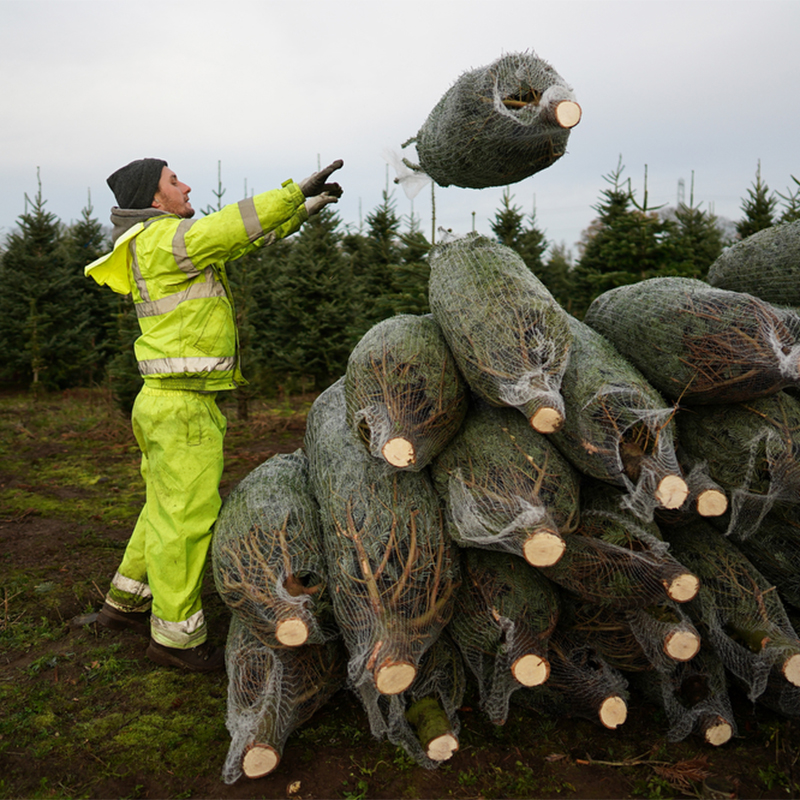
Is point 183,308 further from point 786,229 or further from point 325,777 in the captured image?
point 786,229

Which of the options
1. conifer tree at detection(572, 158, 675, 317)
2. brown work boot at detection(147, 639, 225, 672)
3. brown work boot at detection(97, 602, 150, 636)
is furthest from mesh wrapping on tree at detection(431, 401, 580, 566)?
conifer tree at detection(572, 158, 675, 317)

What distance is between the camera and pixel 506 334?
7.45ft

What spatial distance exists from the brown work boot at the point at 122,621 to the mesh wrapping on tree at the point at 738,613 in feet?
9.85

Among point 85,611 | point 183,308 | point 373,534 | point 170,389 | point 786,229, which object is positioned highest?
point 786,229

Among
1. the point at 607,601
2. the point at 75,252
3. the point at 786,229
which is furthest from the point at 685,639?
the point at 75,252

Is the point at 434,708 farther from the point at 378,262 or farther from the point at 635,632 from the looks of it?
the point at 378,262

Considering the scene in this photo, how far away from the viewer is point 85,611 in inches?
153

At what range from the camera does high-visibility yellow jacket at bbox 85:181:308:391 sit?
2889 mm

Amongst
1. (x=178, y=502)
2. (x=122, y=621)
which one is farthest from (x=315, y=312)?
(x=178, y=502)

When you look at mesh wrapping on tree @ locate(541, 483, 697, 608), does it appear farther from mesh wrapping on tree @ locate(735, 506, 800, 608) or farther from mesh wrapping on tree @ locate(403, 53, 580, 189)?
mesh wrapping on tree @ locate(403, 53, 580, 189)

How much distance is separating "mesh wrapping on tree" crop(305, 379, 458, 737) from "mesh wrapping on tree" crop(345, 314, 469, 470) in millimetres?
174

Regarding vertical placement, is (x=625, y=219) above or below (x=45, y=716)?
above

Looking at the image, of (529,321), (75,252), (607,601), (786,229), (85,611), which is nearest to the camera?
(529,321)

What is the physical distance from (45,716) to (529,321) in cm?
283
